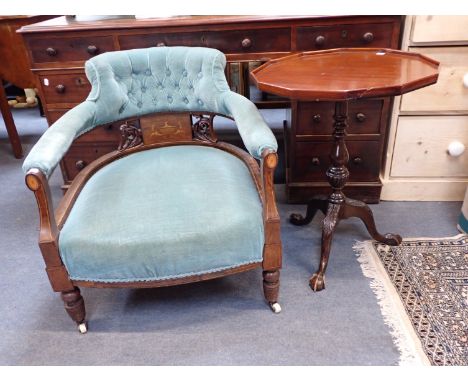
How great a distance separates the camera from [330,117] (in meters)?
1.74

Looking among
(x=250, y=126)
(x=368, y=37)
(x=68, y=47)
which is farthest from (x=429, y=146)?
(x=68, y=47)

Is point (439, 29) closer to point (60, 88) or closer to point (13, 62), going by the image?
point (60, 88)

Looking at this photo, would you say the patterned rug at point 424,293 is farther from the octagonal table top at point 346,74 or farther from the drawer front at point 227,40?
the drawer front at point 227,40

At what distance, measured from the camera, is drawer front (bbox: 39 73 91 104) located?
1.75 meters

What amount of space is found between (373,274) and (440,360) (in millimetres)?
387

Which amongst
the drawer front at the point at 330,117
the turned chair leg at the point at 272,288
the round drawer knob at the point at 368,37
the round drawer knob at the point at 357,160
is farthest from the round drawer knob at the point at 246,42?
the turned chair leg at the point at 272,288

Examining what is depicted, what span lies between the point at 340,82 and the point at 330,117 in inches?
24.3

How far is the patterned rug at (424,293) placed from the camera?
117 centimetres

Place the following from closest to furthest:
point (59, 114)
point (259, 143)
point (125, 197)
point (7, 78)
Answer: point (259, 143) → point (125, 197) → point (59, 114) → point (7, 78)

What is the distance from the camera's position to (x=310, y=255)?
1.59 metres

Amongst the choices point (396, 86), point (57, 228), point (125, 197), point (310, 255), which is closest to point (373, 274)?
point (310, 255)

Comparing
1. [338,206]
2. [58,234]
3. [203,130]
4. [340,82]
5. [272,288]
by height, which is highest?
[340,82]

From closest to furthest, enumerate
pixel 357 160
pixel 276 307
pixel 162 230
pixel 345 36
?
pixel 162 230 → pixel 276 307 → pixel 345 36 → pixel 357 160

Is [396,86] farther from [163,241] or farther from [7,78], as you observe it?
[7,78]
